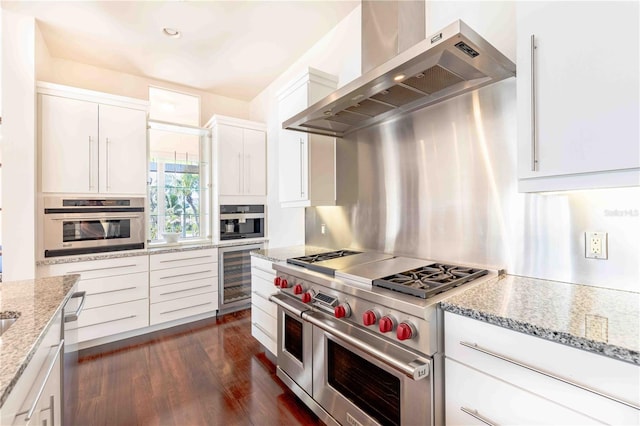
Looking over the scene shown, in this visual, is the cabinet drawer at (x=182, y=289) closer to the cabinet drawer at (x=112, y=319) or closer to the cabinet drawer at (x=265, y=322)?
the cabinet drawer at (x=112, y=319)

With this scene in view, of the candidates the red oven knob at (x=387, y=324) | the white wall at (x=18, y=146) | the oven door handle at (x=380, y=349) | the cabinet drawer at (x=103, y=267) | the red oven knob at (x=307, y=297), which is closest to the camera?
the oven door handle at (x=380, y=349)

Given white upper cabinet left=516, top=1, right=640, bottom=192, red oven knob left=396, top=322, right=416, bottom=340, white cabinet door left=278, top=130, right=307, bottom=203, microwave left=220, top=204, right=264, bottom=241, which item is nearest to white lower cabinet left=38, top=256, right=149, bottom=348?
microwave left=220, top=204, right=264, bottom=241

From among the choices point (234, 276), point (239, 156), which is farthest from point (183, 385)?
point (239, 156)

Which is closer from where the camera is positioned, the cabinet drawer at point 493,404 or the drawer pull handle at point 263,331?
the cabinet drawer at point 493,404

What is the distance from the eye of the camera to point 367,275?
153 centimetres

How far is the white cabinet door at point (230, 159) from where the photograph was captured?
139 inches

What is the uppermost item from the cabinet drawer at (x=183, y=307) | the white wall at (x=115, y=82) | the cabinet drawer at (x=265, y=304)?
the white wall at (x=115, y=82)

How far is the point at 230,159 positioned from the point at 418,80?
2.58m

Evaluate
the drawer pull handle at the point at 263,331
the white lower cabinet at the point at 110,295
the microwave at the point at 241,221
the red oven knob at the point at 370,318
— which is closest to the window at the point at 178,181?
the microwave at the point at 241,221

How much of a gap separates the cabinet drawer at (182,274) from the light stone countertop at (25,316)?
1.55 meters

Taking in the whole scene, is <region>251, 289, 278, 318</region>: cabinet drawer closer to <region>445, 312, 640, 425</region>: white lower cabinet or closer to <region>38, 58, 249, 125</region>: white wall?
<region>445, 312, 640, 425</region>: white lower cabinet

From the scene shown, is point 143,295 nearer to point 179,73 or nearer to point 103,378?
point 103,378

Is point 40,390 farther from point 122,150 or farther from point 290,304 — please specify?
point 122,150

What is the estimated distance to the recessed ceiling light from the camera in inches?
106
